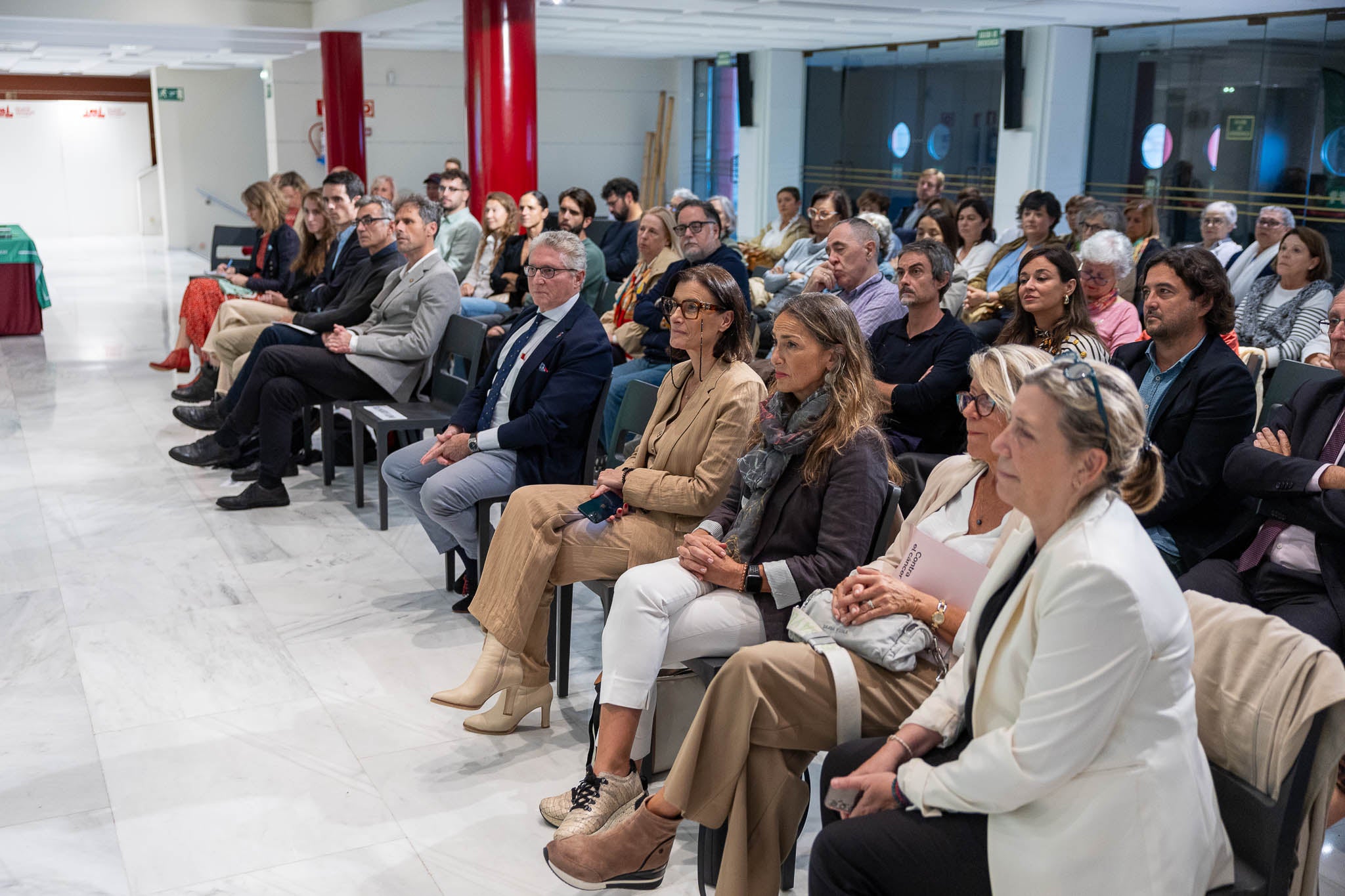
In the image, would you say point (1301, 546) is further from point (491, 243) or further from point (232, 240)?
point (232, 240)

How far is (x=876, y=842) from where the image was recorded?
71.2 inches

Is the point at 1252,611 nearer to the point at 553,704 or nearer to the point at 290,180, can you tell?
the point at 553,704

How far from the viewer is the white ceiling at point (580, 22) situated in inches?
365

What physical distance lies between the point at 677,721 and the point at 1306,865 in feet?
4.55

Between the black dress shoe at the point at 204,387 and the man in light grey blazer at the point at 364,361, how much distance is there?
1.81m

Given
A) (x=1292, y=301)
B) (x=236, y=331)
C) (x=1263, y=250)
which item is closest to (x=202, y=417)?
(x=236, y=331)

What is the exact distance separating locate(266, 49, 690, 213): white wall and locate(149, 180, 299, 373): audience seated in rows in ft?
25.8

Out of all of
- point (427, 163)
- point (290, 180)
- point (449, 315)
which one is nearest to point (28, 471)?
point (449, 315)

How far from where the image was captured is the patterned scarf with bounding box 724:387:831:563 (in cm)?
264

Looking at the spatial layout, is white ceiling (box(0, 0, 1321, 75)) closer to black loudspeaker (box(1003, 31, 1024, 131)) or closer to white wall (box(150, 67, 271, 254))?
black loudspeaker (box(1003, 31, 1024, 131))

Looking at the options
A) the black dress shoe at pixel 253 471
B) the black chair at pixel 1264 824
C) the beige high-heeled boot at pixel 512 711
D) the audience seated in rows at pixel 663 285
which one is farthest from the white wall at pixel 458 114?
the black chair at pixel 1264 824

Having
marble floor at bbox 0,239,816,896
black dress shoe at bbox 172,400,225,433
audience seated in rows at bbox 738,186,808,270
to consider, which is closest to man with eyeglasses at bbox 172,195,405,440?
black dress shoe at bbox 172,400,225,433

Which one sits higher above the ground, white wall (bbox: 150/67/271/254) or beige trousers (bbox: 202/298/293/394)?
white wall (bbox: 150/67/271/254)

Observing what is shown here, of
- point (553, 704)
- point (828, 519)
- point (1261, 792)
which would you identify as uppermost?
point (828, 519)
